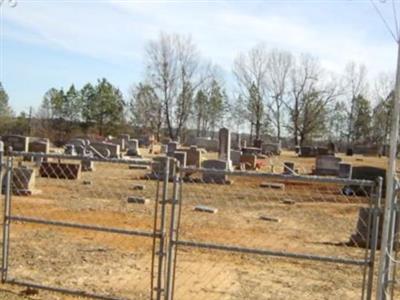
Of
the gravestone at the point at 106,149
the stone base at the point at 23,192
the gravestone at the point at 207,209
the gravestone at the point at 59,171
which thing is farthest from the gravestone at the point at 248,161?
the gravestone at the point at 207,209

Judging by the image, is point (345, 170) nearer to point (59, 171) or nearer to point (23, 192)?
point (59, 171)

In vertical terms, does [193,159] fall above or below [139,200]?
above

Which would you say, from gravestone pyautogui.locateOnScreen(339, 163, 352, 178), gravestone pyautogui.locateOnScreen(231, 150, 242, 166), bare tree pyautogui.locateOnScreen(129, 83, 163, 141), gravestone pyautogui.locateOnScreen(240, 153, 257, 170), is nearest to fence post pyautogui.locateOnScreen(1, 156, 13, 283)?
gravestone pyautogui.locateOnScreen(339, 163, 352, 178)

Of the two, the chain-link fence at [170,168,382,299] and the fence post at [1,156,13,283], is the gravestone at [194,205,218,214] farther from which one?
the fence post at [1,156,13,283]

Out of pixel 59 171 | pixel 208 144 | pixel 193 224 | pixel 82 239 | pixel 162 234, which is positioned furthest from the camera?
pixel 208 144

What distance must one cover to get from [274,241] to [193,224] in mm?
2189

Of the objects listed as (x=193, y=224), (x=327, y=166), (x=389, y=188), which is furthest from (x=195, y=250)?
(x=327, y=166)

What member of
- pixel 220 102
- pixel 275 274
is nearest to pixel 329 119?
pixel 220 102

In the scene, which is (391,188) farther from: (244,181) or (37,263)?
(244,181)

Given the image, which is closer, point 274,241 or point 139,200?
point 274,241

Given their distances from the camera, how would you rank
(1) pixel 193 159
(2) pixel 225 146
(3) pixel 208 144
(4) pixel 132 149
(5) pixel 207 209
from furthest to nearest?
(3) pixel 208 144 → (4) pixel 132 149 → (2) pixel 225 146 → (1) pixel 193 159 → (5) pixel 207 209

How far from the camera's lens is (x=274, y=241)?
42.5 ft

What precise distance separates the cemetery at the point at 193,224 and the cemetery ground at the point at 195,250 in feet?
0.07

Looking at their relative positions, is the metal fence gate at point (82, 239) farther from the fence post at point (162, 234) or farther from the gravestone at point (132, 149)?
the gravestone at point (132, 149)
